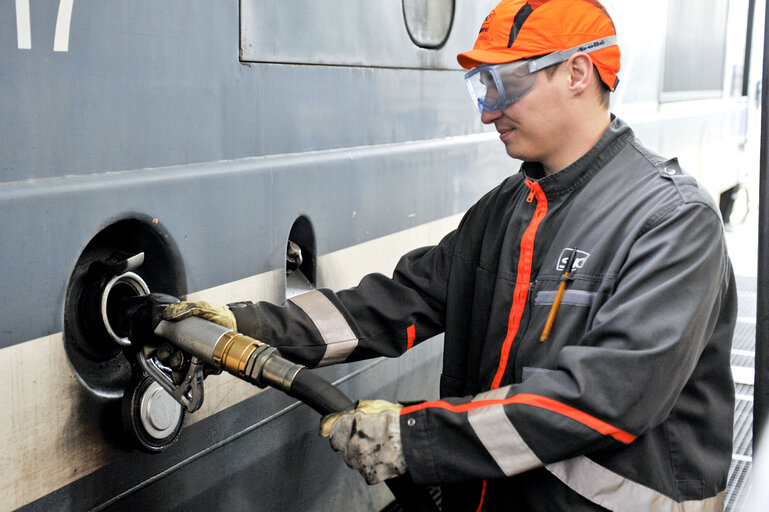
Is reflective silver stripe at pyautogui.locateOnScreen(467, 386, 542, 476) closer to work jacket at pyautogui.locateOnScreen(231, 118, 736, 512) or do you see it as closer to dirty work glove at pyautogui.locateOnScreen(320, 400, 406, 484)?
work jacket at pyautogui.locateOnScreen(231, 118, 736, 512)

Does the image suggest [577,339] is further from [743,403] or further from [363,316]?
[743,403]

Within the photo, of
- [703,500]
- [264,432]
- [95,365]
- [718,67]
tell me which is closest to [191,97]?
[95,365]

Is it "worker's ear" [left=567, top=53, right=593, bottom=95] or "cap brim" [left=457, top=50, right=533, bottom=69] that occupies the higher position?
"cap brim" [left=457, top=50, right=533, bottom=69]

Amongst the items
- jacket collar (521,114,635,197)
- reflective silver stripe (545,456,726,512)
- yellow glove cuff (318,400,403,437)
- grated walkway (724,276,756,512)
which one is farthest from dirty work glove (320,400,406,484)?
grated walkway (724,276,756,512)

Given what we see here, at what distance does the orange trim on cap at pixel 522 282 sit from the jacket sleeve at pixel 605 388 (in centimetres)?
20

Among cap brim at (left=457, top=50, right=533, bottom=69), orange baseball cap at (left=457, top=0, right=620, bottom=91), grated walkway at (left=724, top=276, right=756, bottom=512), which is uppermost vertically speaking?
orange baseball cap at (left=457, top=0, right=620, bottom=91)

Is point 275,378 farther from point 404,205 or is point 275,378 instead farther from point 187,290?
point 404,205

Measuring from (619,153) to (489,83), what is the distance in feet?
0.98

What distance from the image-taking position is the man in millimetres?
1457

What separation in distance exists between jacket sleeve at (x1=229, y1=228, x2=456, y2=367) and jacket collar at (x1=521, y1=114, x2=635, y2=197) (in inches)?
13.7

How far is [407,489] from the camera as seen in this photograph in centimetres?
159

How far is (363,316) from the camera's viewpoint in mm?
1969

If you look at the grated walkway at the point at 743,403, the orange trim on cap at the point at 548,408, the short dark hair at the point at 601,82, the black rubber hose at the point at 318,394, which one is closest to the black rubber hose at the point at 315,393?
the black rubber hose at the point at 318,394

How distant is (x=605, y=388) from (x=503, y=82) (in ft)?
2.09
